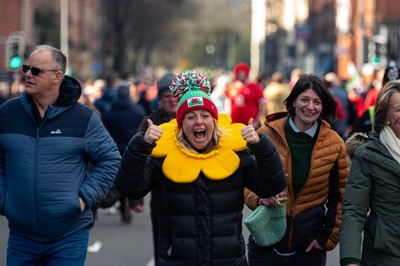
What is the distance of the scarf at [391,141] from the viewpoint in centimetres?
571

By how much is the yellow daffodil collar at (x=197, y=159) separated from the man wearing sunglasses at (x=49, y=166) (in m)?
0.85

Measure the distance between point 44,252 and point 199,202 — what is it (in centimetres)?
117

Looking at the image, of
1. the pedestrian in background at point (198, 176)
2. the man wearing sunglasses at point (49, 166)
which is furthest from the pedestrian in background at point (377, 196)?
the man wearing sunglasses at point (49, 166)

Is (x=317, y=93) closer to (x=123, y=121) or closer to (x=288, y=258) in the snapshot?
(x=288, y=258)

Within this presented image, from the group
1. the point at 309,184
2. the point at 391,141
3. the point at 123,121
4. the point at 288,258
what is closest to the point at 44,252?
the point at 288,258

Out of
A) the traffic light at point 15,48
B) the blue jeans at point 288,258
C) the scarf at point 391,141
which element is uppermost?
the traffic light at point 15,48

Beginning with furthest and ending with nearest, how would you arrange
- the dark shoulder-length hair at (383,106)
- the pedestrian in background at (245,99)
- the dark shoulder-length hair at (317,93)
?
1. the pedestrian in background at (245,99)
2. the dark shoulder-length hair at (317,93)
3. the dark shoulder-length hair at (383,106)

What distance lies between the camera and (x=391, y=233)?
5676 millimetres

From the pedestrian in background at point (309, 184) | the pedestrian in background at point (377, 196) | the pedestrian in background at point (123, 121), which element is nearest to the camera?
the pedestrian in background at point (377, 196)

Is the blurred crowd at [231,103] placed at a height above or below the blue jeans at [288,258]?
above

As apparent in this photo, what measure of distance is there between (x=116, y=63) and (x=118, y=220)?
5782cm

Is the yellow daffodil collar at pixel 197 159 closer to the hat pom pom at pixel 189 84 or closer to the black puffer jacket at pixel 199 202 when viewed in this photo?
the black puffer jacket at pixel 199 202

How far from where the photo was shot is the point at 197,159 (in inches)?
230

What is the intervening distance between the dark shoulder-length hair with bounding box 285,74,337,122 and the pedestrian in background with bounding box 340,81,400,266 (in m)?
1.02
